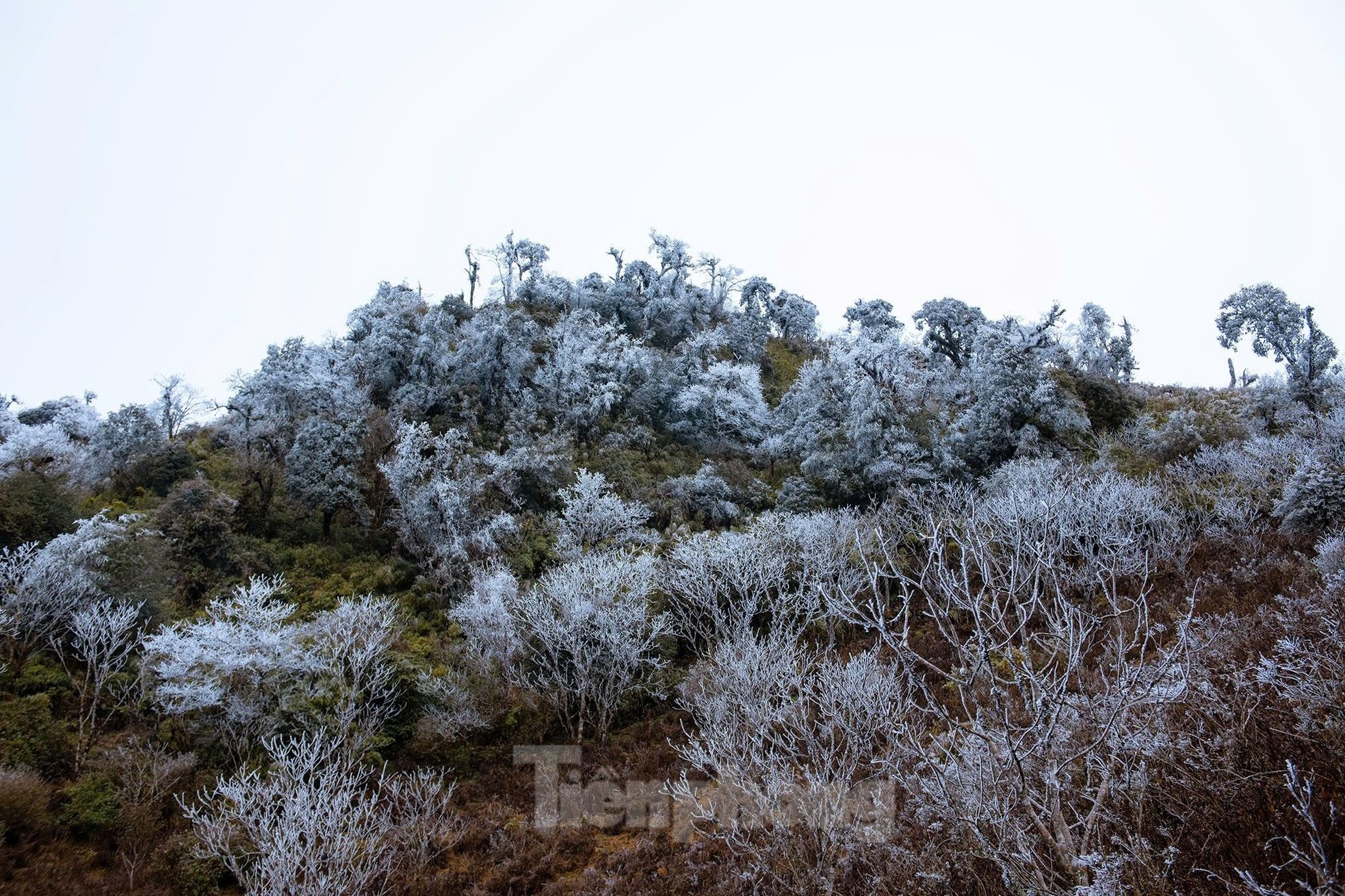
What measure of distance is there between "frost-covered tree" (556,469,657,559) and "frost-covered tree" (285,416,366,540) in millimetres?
8698

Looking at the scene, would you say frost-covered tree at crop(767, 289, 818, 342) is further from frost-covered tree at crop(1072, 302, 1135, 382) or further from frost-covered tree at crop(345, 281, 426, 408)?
frost-covered tree at crop(345, 281, 426, 408)

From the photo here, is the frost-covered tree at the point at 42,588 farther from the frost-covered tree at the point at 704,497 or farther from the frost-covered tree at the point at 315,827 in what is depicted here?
the frost-covered tree at the point at 704,497

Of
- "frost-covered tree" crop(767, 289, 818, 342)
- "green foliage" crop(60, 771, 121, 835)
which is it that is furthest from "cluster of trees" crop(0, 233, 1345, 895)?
"frost-covered tree" crop(767, 289, 818, 342)

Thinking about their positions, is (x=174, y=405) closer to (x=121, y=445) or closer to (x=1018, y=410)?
(x=121, y=445)

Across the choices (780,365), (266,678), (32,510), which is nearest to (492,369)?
(32,510)

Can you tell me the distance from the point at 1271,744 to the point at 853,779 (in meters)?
6.98

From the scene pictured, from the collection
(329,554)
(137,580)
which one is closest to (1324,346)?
(329,554)

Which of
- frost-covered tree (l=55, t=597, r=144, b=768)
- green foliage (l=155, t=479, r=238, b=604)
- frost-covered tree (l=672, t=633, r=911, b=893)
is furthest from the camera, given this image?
green foliage (l=155, t=479, r=238, b=604)

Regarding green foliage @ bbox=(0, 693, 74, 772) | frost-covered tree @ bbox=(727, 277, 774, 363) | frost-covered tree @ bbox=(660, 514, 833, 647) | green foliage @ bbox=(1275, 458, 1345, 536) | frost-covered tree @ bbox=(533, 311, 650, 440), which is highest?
frost-covered tree @ bbox=(727, 277, 774, 363)

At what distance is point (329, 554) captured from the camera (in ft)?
81.4

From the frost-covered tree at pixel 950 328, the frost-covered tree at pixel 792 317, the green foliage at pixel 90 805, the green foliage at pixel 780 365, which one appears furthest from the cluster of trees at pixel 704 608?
the frost-covered tree at pixel 792 317

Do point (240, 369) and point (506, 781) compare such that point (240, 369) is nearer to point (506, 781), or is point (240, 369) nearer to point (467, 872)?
point (506, 781)

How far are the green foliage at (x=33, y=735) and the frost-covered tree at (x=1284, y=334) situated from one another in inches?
1631

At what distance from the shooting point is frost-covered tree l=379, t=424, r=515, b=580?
2433 cm
